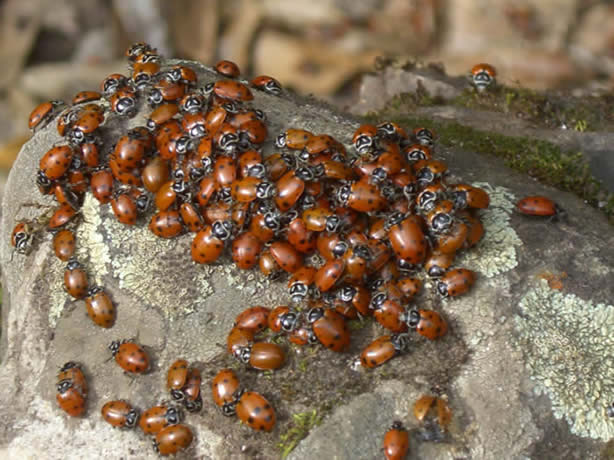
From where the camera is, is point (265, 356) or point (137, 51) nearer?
point (265, 356)

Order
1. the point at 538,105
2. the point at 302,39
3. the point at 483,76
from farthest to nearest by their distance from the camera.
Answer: the point at 302,39, the point at 483,76, the point at 538,105

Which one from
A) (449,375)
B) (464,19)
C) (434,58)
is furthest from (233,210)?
(464,19)

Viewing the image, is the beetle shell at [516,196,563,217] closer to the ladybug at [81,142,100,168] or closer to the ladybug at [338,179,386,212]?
the ladybug at [338,179,386,212]

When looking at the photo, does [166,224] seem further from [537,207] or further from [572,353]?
[572,353]

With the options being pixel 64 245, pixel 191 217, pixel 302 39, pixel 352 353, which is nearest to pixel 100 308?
pixel 64 245

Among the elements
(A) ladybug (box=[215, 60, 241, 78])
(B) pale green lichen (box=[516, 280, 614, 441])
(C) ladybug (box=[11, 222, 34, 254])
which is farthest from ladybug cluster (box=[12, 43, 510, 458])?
(A) ladybug (box=[215, 60, 241, 78])
